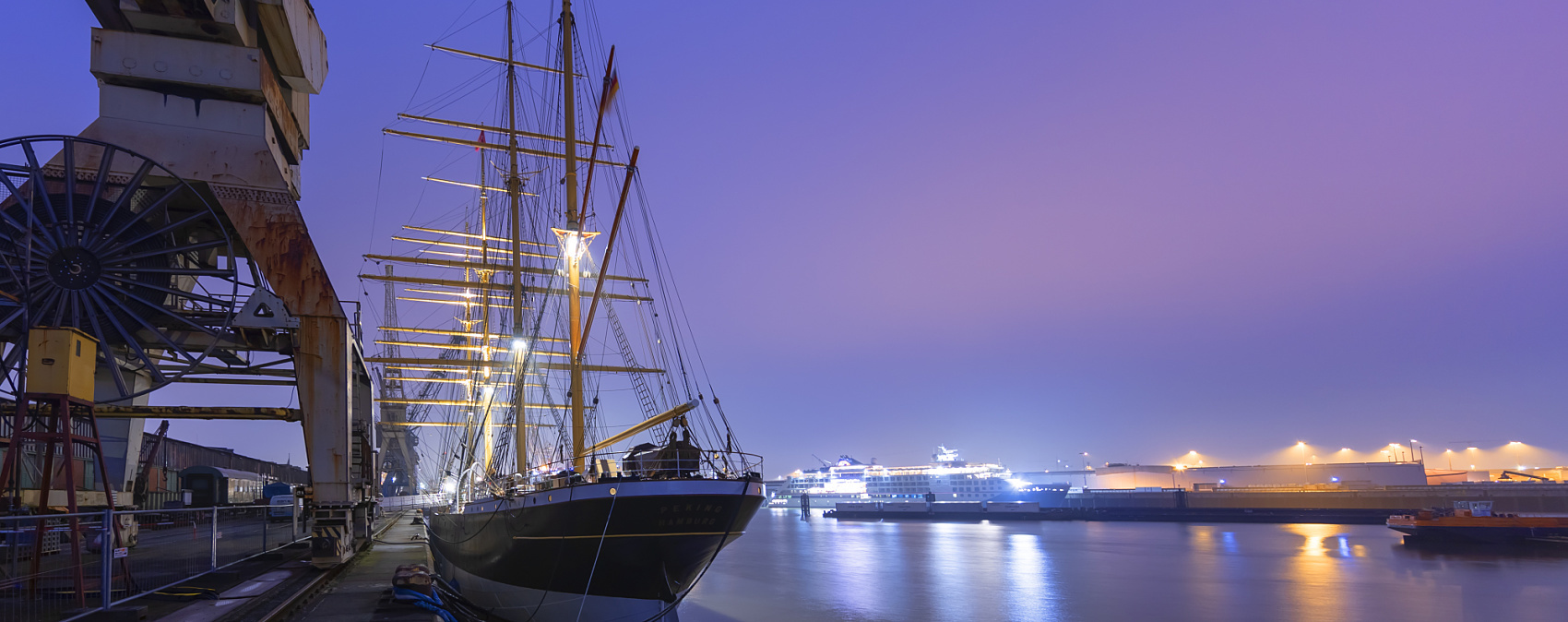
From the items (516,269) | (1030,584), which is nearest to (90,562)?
(516,269)

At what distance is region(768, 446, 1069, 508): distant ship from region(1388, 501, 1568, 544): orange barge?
138ft

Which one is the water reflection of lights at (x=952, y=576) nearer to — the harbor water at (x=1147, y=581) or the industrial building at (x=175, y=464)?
the harbor water at (x=1147, y=581)

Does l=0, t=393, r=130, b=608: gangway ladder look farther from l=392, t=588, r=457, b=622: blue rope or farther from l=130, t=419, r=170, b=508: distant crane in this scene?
l=130, t=419, r=170, b=508: distant crane

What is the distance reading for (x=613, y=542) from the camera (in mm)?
14281

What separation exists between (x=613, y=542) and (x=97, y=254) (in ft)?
39.3

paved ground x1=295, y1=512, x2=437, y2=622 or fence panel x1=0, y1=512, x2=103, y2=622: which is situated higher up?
fence panel x1=0, y1=512, x2=103, y2=622

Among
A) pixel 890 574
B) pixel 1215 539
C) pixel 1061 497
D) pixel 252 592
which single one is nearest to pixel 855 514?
pixel 1061 497

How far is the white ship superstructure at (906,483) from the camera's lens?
345 ft

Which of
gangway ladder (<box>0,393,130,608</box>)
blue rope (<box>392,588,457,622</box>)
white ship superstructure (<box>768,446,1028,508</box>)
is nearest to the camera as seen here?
gangway ladder (<box>0,393,130,608</box>)

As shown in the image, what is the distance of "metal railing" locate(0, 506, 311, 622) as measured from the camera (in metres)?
8.48

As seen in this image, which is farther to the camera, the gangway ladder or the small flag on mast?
the small flag on mast

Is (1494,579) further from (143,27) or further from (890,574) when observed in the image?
(143,27)

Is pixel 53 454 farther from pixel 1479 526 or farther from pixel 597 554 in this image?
pixel 1479 526

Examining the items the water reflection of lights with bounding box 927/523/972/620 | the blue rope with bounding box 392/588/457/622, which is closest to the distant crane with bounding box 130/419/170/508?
the blue rope with bounding box 392/588/457/622
